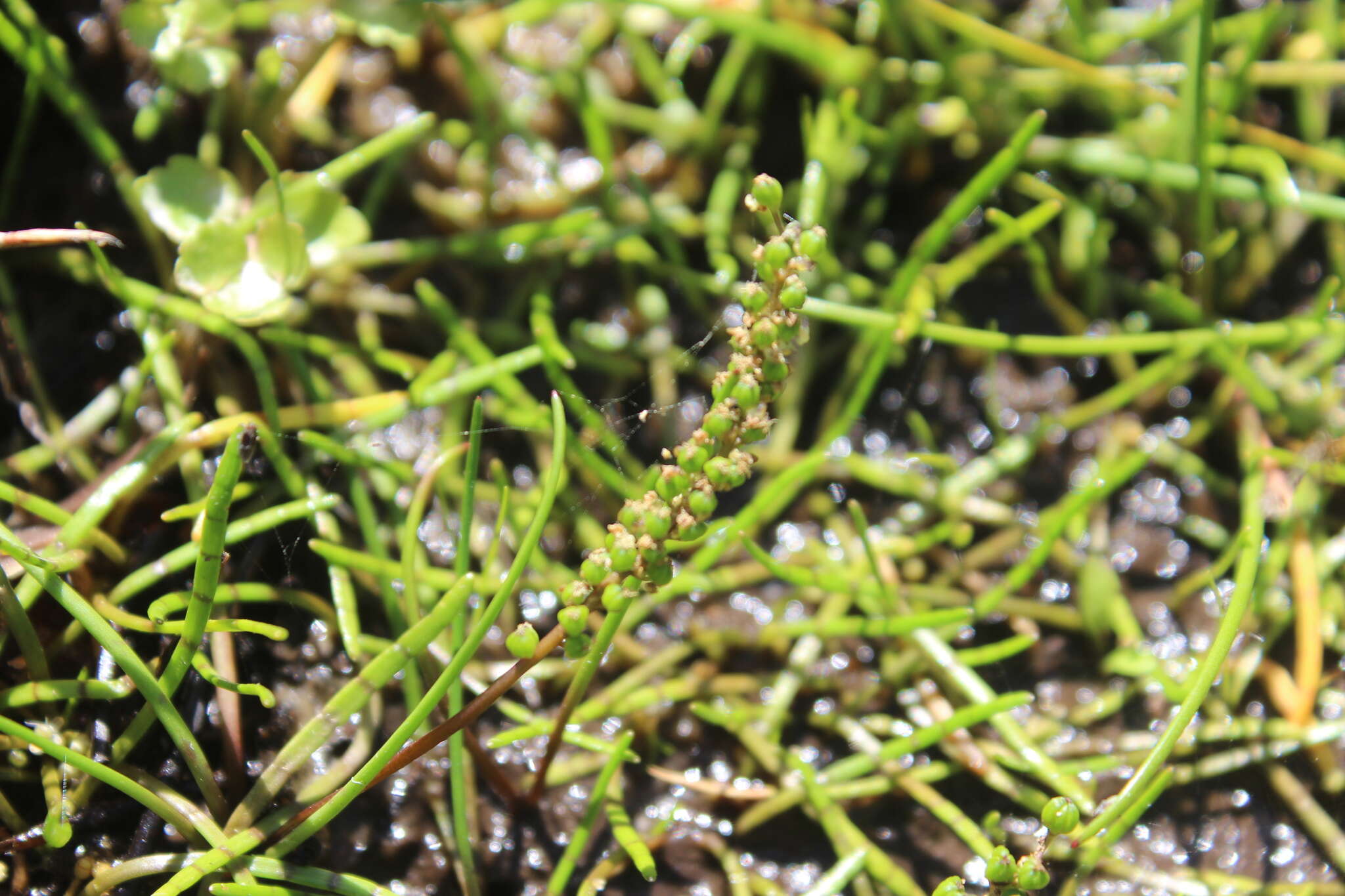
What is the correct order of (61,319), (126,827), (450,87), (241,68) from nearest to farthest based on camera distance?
(126,827) < (61,319) < (241,68) < (450,87)

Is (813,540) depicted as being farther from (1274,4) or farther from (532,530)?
(1274,4)

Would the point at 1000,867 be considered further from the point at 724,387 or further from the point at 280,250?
the point at 280,250

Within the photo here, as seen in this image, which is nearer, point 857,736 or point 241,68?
point 857,736

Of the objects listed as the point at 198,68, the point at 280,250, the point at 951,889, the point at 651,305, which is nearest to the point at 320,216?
the point at 280,250

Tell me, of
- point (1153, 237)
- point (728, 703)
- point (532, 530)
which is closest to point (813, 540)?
point (728, 703)

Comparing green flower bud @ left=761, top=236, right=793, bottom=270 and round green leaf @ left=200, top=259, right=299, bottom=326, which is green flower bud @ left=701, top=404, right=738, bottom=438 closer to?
green flower bud @ left=761, top=236, right=793, bottom=270

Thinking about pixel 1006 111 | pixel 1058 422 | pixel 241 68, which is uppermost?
pixel 241 68

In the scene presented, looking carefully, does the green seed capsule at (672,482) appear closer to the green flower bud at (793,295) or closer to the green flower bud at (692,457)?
the green flower bud at (692,457)
